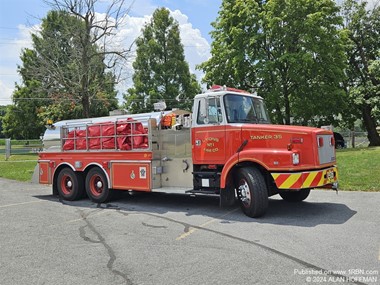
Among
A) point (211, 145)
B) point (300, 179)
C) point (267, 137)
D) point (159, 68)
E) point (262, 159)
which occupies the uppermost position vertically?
point (159, 68)

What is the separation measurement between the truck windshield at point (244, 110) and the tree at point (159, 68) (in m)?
26.4

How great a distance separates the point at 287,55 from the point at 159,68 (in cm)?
1453

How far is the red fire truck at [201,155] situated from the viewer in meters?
7.27

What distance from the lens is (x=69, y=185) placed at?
11.1 m

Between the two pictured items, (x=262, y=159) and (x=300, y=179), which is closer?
(x=300, y=179)

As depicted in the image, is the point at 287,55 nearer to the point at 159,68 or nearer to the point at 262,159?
the point at 159,68

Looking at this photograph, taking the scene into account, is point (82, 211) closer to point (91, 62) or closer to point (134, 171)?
point (134, 171)

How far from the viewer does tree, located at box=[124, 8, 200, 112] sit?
35.5 m

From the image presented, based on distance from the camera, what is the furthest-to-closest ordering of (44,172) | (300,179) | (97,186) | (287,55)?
(287,55)
(44,172)
(97,186)
(300,179)

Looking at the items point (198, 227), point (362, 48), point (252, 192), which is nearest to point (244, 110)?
point (252, 192)

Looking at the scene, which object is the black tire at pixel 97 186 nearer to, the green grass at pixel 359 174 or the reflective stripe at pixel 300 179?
the reflective stripe at pixel 300 179

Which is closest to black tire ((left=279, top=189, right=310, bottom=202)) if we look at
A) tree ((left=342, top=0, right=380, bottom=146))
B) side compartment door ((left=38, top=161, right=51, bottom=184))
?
side compartment door ((left=38, top=161, right=51, bottom=184))

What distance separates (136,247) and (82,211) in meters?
3.74

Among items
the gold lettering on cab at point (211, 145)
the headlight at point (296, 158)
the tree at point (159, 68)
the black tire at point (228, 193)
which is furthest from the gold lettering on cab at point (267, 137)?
the tree at point (159, 68)
